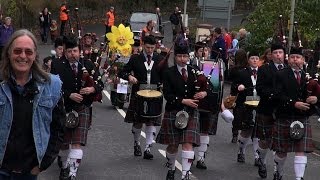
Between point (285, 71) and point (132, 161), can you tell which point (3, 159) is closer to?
point (285, 71)

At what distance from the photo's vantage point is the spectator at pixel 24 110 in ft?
13.8

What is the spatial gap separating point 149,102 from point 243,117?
1.46m

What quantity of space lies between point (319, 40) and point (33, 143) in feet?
40.2

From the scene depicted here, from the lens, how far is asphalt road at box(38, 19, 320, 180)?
8.28 m

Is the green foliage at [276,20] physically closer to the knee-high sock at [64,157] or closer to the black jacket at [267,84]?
the black jacket at [267,84]

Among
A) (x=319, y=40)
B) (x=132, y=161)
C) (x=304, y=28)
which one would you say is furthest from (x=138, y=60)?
(x=304, y=28)

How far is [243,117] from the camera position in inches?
374

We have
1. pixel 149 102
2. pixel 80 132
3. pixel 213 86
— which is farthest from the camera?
pixel 213 86

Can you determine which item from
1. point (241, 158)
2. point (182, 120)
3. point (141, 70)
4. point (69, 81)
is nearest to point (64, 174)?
point (69, 81)

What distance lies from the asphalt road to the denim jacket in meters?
3.65

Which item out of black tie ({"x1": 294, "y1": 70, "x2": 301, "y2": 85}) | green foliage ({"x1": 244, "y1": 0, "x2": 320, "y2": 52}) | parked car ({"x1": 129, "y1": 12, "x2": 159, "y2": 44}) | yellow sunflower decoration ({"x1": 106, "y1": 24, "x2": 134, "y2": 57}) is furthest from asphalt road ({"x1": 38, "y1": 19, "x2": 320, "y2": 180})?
parked car ({"x1": 129, "y1": 12, "x2": 159, "y2": 44})

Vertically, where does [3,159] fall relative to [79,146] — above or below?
above

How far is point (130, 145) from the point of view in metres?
10.2

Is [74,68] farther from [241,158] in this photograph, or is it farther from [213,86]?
[241,158]
